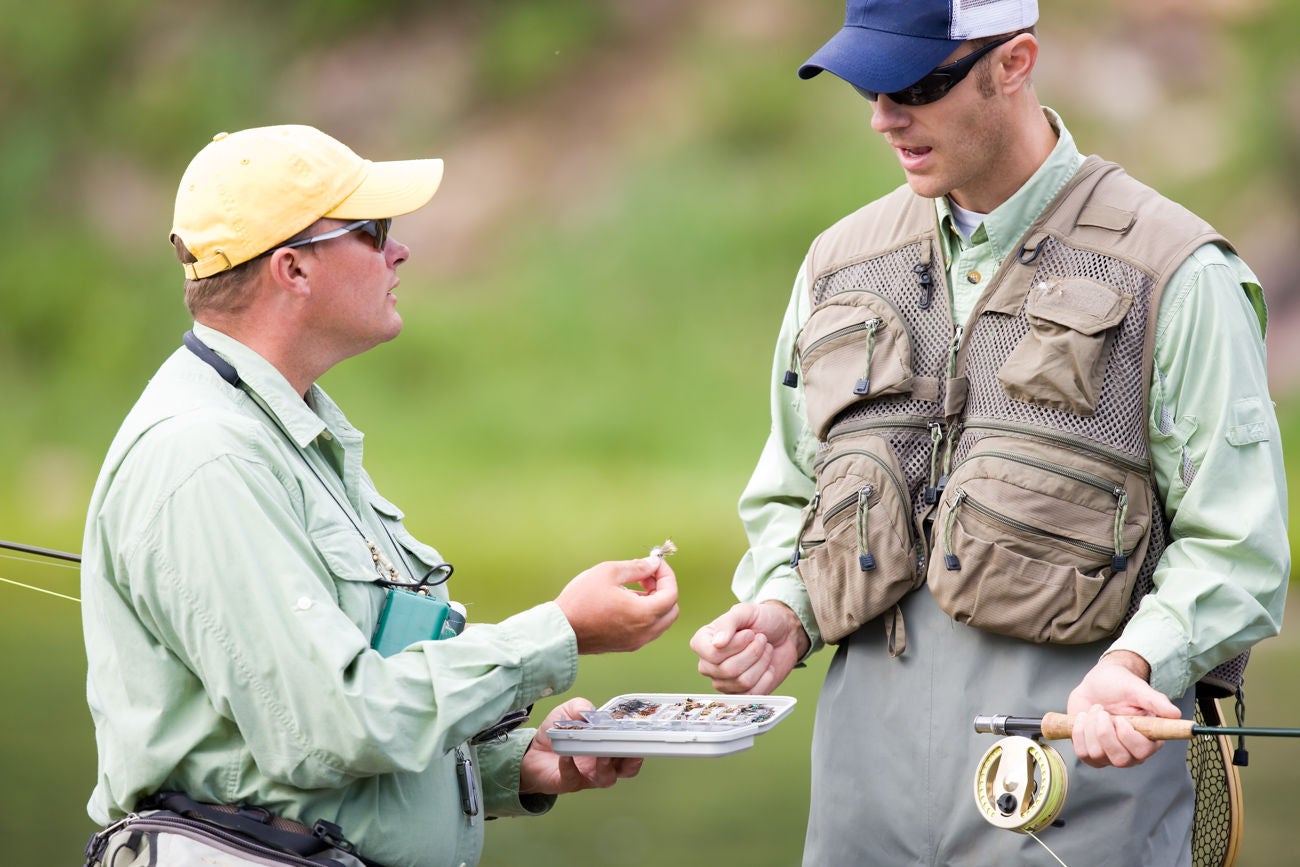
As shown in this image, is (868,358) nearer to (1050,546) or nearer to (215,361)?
(1050,546)

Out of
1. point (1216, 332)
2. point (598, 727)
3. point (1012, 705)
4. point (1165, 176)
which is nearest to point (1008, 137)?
point (1216, 332)

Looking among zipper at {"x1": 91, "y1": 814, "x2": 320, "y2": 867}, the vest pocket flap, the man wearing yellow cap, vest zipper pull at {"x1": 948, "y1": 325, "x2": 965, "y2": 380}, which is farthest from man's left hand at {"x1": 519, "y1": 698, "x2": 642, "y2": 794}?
the vest pocket flap

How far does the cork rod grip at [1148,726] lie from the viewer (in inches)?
70.6

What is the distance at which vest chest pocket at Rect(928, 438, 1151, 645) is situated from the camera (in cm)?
203

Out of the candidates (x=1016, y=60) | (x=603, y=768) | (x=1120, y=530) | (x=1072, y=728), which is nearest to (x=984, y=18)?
(x=1016, y=60)

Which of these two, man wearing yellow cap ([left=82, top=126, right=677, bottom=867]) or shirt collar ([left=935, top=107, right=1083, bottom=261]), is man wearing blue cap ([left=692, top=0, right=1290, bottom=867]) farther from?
man wearing yellow cap ([left=82, top=126, right=677, bottom=867])

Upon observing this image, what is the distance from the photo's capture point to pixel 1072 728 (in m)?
1.87

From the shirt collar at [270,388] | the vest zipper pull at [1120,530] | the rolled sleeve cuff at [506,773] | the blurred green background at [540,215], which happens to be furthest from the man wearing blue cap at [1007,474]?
the blurred green background at [540,215]

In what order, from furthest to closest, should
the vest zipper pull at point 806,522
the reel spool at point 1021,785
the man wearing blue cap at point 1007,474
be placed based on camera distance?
the vest zipper pull at point 806,522 → the man wearing blue cap at point 1007,474 → the reel spool at point 1021,785

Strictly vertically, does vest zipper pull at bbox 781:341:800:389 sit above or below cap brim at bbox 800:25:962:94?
below

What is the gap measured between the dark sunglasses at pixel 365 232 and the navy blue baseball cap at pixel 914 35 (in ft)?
2.02

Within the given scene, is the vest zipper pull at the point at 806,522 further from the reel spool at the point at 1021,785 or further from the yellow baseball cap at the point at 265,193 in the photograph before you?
the yellow baseball cap at the point at 265,193

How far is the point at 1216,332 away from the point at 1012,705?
1.72 feet

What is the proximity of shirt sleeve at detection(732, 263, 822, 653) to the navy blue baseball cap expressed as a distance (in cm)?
37
